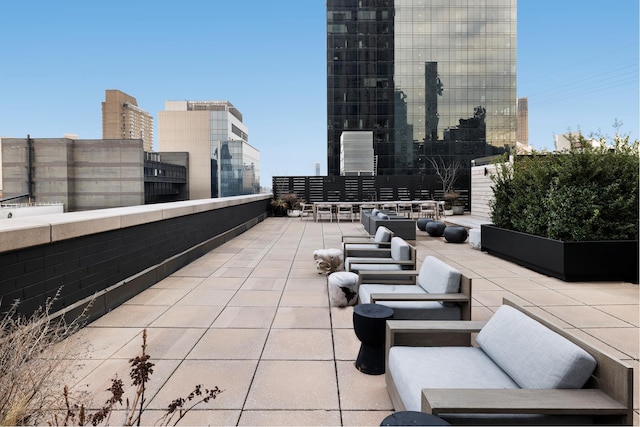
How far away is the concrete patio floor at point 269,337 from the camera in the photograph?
3035mm

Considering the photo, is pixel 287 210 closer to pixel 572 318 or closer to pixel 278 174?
pixel 278 174

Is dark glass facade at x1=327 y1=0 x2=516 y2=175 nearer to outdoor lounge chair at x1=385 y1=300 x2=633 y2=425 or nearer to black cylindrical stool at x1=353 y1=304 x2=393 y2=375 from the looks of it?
black cylindrical stool at x1=353 y1=304 x2=393 y2=375

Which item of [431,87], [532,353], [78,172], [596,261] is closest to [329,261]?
[596,261]

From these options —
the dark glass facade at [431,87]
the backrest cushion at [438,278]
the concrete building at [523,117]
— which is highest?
the concrete building at [523,117]

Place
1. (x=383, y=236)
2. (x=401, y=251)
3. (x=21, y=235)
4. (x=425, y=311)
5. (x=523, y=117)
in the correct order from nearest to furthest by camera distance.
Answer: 1. (x=21, y=235)
2. (x=425, y=311)
3. (x=401, y=251)
4. (x=383, y=236)
5. (x=523, y=117)

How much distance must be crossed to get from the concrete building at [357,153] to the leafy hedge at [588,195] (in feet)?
105

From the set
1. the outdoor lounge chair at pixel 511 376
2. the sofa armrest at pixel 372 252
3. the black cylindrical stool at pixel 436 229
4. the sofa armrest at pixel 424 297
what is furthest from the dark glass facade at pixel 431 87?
the outdoor lounge chair at pixel 511 376

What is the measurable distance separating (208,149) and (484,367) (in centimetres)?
8867

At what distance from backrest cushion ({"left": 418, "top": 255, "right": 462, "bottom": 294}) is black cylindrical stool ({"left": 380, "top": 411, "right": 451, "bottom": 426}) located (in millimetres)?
2513

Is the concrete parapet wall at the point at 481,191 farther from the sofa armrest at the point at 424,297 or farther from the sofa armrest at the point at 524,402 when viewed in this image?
the sofa armrest at the point at 524,402

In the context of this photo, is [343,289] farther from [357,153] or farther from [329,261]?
[357,153]

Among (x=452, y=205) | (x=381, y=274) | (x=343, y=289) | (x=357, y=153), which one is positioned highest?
(x=357, y=153)

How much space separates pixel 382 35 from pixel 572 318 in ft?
177

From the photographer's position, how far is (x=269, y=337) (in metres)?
4.42
